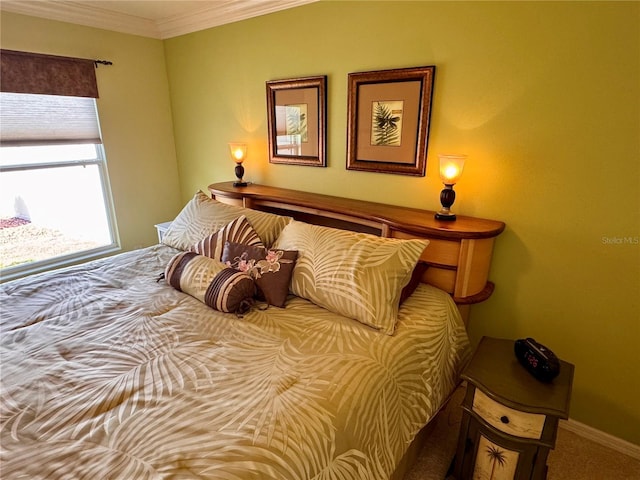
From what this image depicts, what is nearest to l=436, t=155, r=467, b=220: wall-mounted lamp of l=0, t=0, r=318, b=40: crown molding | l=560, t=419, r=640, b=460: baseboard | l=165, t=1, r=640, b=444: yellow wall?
l=165, t=1, r=640, b=444: yellow wall

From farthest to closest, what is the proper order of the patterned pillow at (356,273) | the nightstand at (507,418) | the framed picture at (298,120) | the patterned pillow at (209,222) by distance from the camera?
the framed picture at (298,120) < the patterned pillow at (209,222) < the patterned pillow at (356,273) < the nightstand at (507,418)

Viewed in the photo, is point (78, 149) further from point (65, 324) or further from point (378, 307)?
point (378, 307)

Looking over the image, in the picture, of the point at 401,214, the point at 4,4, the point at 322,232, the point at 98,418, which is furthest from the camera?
the point at 4,4

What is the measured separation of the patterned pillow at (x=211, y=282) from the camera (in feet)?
5.30

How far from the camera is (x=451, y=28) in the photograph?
5.95 feet

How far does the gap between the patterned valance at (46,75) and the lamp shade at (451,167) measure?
2.92 m

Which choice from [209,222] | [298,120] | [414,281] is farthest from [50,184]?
[414,281]

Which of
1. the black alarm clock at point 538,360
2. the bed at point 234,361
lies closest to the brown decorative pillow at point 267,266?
the bed at point 234,361

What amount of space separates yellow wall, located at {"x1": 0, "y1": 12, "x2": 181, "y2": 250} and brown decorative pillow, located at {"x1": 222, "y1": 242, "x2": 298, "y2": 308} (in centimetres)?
211

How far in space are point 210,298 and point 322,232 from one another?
651mm

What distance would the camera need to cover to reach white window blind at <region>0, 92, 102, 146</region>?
8.36 feet

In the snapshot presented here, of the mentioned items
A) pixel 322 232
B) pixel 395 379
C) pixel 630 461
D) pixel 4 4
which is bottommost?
pixel 630 461

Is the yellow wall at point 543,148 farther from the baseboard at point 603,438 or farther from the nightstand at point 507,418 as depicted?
the nightstand at point 507,418

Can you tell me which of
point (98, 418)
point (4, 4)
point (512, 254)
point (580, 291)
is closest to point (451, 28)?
point (512, 254)
